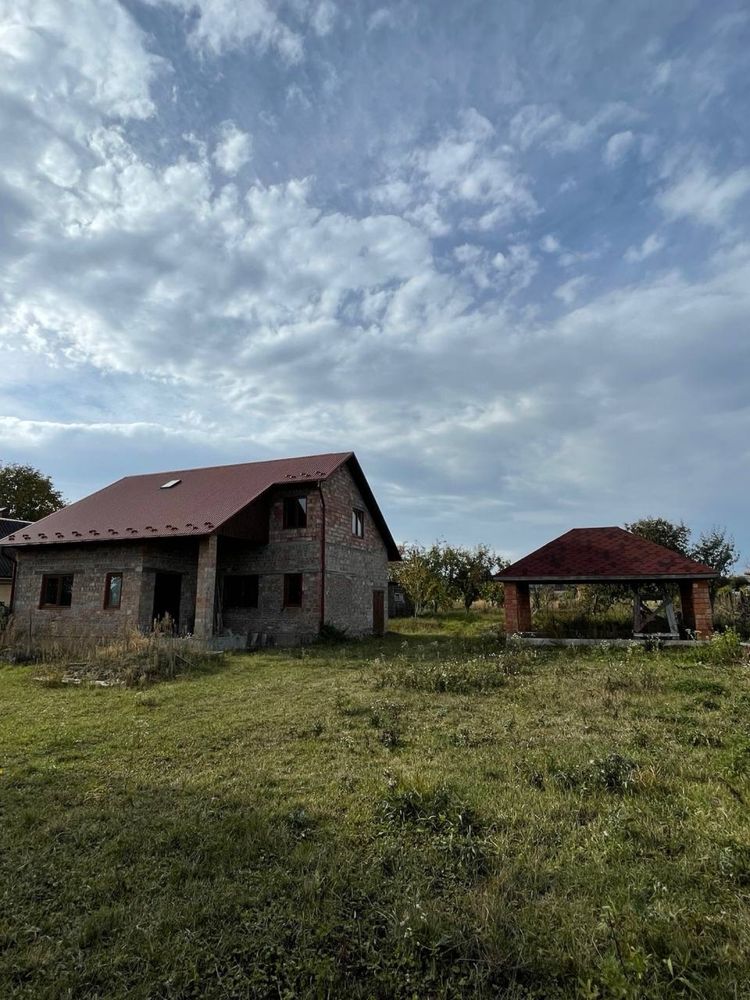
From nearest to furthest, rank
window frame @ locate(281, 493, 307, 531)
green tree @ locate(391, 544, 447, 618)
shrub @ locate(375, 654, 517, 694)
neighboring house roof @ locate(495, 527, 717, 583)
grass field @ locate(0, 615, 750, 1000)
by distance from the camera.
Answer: grass field @ locate(0, 615, 750, 1000) < shrub @ locate(375, 654, 517, 694) < neighboring house roof @ locate(495, 527, 717, 583) < window frame @ locate(281, 493, 307, 531) < green tree @ locate(391, 544, 447, 618)

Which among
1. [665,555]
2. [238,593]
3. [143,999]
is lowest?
[143,999]

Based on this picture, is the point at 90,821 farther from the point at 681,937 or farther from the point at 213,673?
the point at 213,673

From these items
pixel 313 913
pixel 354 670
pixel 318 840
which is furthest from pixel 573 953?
pixel 354 670

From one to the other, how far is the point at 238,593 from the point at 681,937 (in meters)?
18.3

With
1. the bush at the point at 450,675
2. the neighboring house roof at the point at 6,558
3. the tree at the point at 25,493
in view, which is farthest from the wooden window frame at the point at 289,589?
the tree at the point at 25,493

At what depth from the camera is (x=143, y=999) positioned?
8.93 ft

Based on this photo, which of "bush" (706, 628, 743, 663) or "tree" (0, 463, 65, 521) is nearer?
"bush" (706, 628, 743, 663)

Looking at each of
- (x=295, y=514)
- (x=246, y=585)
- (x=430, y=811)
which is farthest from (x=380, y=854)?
(x=246, y=585)

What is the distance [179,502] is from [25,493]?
27.6 m

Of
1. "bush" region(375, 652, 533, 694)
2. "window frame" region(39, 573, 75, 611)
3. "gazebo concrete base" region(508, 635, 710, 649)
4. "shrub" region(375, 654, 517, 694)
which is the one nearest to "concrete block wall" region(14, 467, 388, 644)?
"window frame" region(39, 573, 75, 611)

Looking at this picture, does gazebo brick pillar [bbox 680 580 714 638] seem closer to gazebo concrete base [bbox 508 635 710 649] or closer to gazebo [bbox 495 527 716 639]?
gazebo [bbox 495 527 716 639]

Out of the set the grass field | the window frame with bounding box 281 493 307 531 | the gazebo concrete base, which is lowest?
the grass field

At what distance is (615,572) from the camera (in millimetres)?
16281

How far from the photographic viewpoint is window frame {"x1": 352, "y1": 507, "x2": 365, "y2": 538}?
21.9 m
